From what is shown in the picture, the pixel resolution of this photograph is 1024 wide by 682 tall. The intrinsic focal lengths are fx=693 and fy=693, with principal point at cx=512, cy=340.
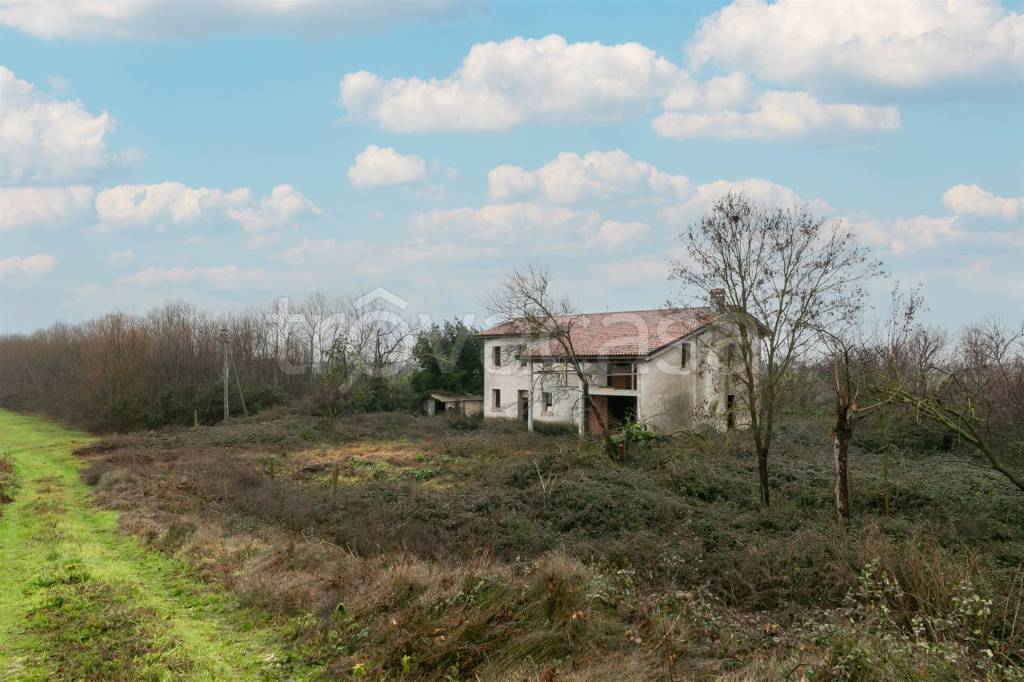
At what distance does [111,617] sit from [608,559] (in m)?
6.60

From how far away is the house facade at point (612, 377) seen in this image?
2842cm

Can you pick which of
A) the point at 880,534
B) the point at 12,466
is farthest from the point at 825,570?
the point at 12,466

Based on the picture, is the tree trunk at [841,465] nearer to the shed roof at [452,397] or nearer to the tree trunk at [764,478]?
the tree trunk at [764,478]

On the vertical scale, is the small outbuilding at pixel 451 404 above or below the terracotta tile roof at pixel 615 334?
below

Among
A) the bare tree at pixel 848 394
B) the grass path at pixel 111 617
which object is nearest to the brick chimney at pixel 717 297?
the bare tree at pixel 848 394

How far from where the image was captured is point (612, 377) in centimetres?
3177

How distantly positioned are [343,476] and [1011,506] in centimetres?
1626

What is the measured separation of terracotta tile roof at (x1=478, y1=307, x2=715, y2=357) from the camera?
2906cm

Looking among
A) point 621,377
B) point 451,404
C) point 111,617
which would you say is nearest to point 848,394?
point 111,617

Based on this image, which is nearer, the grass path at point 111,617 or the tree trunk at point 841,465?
the grass path at point 111,617

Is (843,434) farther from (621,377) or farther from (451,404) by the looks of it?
(451,404)

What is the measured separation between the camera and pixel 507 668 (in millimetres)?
5852

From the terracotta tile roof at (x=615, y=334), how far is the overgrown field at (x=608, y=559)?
7.60 metres

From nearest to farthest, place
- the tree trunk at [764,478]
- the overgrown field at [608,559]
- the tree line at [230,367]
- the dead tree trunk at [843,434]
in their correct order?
the overgrown field at [608,559], the dead tree trunk at [843,434], the tree trunk at [764,478], the tree line at [230,367]
